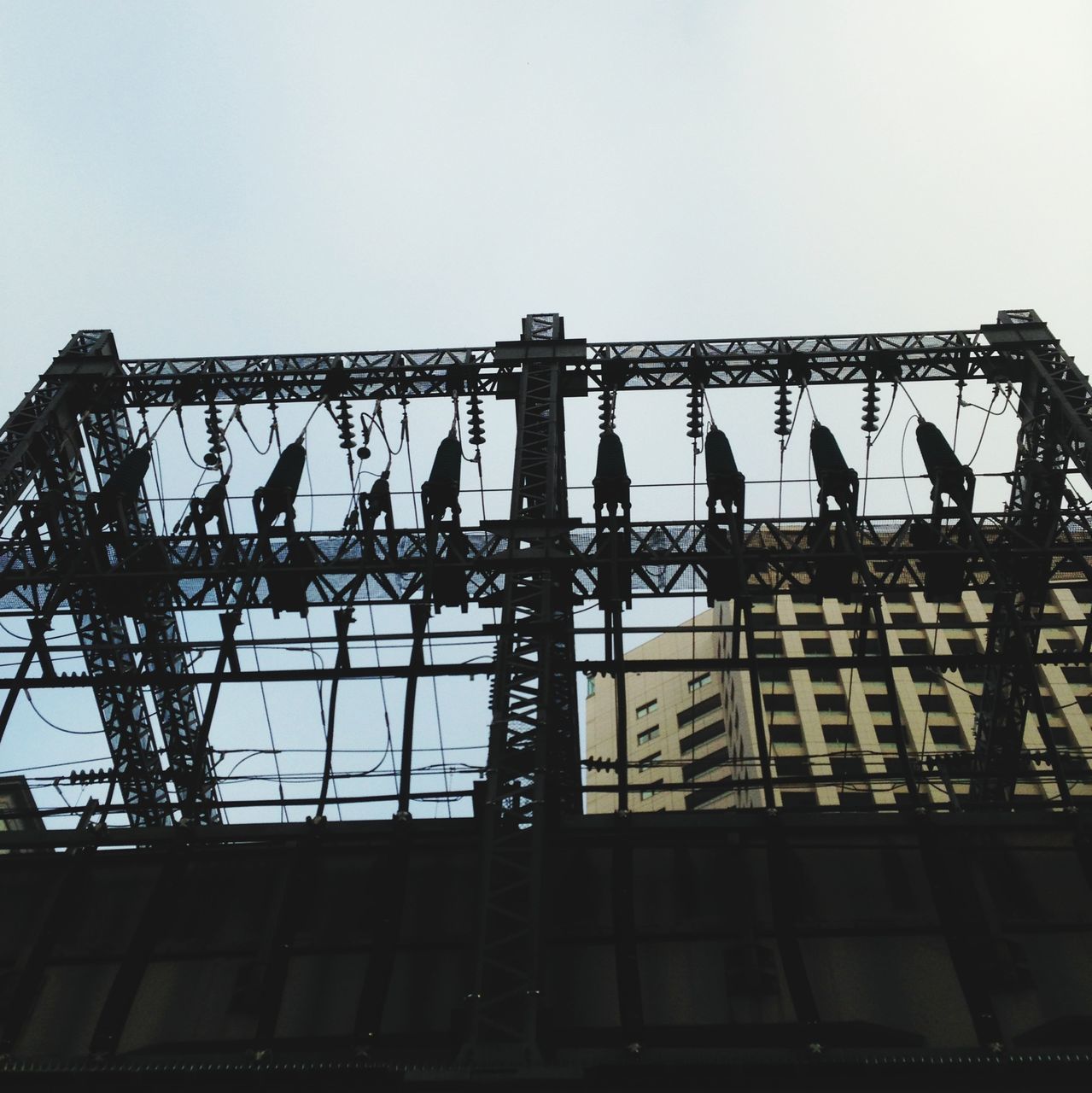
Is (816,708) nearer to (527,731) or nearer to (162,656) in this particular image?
(162,656)

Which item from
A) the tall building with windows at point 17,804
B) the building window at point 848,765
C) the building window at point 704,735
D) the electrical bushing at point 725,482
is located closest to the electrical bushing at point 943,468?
the electrical bushing at point 725,482

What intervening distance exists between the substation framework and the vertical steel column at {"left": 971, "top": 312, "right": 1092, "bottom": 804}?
0.16ft

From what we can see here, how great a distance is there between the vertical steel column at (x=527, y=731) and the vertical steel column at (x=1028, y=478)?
24.1ft

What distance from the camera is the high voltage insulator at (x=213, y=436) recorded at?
62.8 ft

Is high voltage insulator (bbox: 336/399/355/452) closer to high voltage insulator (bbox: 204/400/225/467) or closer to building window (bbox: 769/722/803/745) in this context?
high voltage insulator (bbox: 204/400/225/467)

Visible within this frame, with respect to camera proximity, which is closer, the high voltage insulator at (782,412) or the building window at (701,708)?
the high voltage insulator at (782,412)

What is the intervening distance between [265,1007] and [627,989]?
3.58 m

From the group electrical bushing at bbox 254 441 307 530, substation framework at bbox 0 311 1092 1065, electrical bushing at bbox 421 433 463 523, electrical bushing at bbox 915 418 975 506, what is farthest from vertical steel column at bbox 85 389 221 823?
electrical bushing at bbox 915 418 975 506

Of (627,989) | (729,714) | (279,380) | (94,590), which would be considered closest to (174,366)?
(279,380)

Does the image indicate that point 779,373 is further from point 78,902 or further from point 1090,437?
point 78,902

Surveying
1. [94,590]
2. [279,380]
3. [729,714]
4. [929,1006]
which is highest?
[729,714]

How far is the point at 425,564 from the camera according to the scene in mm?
17375

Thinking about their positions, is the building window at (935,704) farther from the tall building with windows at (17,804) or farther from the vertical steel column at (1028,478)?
the tall building with windows at (17,804)

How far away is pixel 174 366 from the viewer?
65.7 feet
